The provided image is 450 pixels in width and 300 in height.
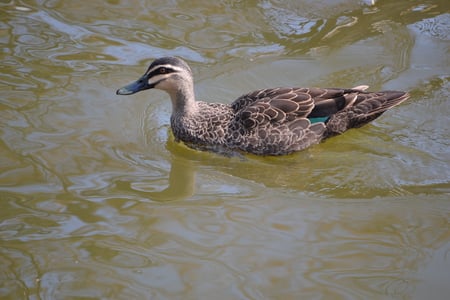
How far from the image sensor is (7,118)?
26.5 ft

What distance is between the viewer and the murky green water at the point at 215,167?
18.6ft

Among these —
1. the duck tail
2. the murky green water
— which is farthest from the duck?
the murky green water

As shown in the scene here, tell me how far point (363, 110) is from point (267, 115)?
48.0 inches

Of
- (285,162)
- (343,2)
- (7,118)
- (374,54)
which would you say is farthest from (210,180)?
(343,2)

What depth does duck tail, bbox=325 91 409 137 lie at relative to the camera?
7.84 m

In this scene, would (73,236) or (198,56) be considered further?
(198,56)

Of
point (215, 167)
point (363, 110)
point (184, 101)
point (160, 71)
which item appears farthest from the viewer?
point (184, 101)

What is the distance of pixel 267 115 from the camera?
25.3 feet

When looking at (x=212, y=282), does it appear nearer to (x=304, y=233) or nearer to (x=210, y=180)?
(x=304, y=233)

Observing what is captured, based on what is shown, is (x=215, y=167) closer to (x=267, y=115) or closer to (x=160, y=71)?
(x=267, y=115)

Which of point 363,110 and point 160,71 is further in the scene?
point 363,110

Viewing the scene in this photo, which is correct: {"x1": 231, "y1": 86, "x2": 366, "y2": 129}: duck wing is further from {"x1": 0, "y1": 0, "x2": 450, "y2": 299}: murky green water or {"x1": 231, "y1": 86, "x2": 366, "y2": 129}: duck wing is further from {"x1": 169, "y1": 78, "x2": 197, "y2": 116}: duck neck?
{"x1": 169, "y1": 78, "x2": 197, "y2": 116}: duck neck

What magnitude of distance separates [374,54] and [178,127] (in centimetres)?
350

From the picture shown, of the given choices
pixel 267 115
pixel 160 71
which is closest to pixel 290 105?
pixel 267 115
